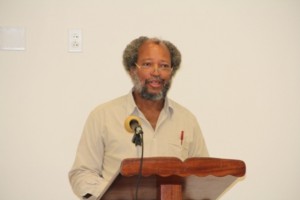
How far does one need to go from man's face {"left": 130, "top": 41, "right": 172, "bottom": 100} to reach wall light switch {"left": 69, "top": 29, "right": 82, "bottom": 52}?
43 cm

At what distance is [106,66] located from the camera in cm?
232

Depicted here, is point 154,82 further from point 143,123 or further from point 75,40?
point 75,40

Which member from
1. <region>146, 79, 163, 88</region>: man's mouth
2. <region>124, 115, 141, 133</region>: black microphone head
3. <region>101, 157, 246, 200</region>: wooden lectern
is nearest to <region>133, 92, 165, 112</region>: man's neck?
<region>146, 79, 163, 88</region>: man's mouth

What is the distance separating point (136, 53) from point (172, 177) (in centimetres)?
110

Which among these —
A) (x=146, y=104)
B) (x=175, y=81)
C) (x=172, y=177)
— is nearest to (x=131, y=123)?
(x=172, y=177)

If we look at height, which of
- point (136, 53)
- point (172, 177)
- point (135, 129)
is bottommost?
point (172, 177)

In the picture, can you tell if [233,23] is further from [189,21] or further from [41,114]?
[41,114]

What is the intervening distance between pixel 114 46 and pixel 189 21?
48 cm

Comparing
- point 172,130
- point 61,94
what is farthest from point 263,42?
point 61,94

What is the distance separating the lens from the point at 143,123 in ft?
6.49

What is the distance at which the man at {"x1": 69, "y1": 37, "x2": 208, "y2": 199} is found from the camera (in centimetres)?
191

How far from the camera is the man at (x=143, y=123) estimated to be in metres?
1.91

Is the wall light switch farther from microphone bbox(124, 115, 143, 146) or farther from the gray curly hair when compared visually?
microphone bbox(124, 115, 143, 146)

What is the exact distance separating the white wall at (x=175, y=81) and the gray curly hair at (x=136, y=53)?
0.18 meters
